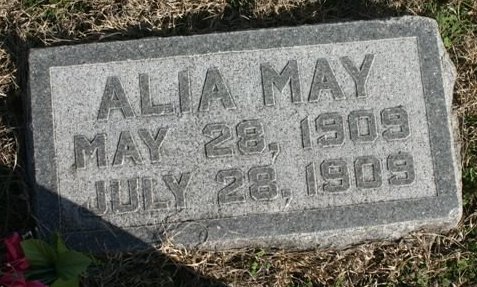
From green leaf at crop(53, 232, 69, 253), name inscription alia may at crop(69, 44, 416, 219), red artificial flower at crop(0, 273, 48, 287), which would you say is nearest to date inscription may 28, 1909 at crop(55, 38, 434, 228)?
name inscription alia may at crop(69, 44, 416, 219)

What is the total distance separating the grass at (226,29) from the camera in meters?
2.77

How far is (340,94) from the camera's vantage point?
2.66 m

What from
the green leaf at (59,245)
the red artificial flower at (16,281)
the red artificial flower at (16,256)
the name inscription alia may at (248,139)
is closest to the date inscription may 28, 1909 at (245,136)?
the name inscription alia may at (248,139)

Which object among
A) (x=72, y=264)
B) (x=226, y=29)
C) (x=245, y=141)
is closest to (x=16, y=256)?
(x=72, y=264)

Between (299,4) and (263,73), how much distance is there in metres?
0.52

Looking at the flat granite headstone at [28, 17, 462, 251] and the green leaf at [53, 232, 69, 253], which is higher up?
the flat granite headstone at [28, 17, 462, 251]

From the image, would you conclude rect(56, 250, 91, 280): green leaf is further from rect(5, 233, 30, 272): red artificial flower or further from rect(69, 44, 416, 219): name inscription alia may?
rect(69, 44, 416, 219): name inscription alia may

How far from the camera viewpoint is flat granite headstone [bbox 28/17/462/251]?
2611mm

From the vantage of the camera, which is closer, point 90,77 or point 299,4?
point 90,77

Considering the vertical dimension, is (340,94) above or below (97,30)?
below

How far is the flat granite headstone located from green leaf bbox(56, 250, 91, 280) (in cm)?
16

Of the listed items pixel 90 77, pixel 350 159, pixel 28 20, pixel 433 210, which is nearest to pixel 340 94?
pixel 350 159

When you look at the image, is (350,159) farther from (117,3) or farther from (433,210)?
(117,3)

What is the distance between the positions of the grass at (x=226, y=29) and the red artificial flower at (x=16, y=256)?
0.35 meters
